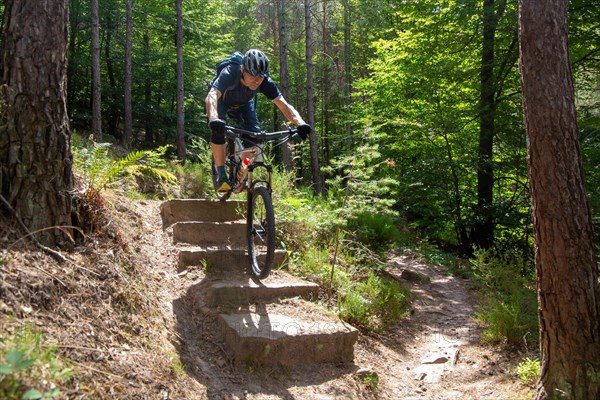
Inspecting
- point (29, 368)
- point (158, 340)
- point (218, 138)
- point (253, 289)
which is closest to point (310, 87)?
point (218, 138)

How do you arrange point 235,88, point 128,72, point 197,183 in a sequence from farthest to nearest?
point 128,72, point 197,183, point 235,88

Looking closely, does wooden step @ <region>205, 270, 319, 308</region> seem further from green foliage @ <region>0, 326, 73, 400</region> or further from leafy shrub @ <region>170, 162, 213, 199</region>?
leafy shrub @ <region>170, 162, 213, 199</region>

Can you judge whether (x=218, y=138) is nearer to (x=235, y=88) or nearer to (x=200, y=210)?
(x=235, y=88)

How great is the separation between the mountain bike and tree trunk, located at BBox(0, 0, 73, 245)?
1.85 m

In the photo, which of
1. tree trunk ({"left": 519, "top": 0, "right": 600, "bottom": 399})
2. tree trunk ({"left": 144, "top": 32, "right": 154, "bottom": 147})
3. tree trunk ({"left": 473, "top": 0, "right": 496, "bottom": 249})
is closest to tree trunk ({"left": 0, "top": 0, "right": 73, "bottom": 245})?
tree trunk ({"left": 519, "top": 0, "right": 600, "bottom": 399})

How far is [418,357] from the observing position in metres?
5.39

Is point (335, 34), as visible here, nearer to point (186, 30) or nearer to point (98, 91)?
point (186, 30)

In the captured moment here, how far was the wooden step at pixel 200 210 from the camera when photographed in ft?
20.5

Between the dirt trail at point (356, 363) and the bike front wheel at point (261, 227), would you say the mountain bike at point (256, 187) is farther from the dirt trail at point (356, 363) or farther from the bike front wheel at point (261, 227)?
the dirt trail at point (356, 363)

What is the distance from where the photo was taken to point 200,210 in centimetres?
636

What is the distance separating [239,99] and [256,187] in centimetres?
121

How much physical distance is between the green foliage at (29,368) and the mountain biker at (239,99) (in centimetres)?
278

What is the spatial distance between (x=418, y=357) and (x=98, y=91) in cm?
1373

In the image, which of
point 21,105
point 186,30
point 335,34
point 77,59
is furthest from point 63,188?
point 335,34
